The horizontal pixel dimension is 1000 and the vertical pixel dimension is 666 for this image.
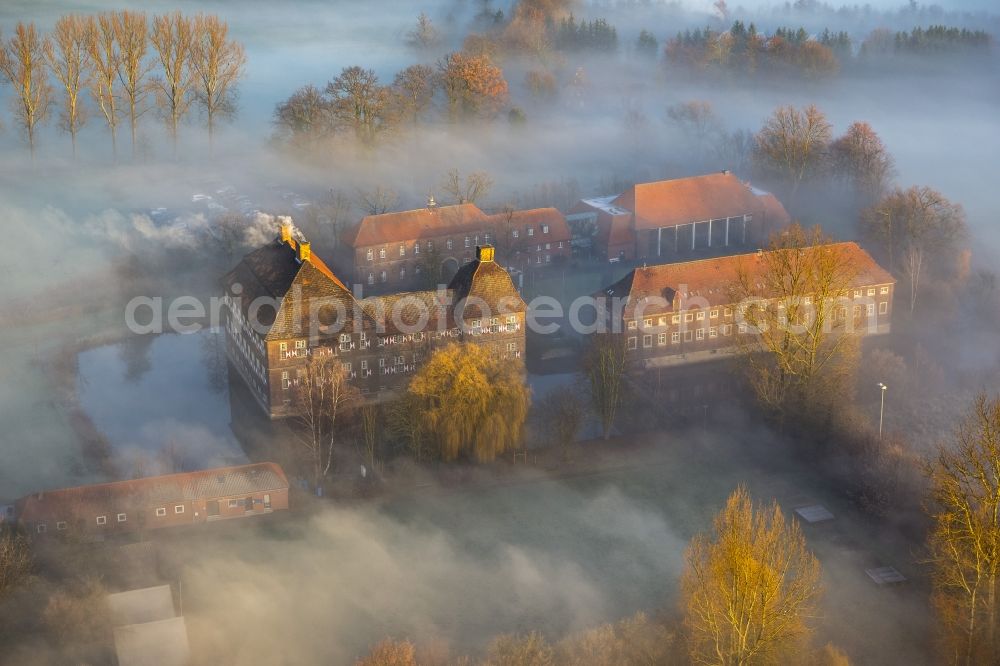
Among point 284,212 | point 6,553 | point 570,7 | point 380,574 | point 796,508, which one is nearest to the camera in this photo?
point 6,553

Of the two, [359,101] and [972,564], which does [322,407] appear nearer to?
[972,564]

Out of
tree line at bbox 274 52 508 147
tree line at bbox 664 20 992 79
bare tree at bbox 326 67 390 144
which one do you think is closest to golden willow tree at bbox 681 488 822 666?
bare tree at bbox 326 67 390 144

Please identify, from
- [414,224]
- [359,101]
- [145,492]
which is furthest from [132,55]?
[145,492]

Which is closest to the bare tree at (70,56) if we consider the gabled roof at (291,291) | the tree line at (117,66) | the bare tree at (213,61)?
the tree line at (117,66)

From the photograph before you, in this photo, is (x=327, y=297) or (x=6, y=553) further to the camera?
(x=327, y=297)

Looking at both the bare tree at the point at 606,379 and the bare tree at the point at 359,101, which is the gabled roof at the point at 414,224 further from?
the bare tree at the point at 359,101

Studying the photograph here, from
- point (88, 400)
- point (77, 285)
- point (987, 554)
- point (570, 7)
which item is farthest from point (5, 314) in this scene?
point (570, 7)

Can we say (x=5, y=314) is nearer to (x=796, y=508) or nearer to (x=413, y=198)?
(x=413, y=198)

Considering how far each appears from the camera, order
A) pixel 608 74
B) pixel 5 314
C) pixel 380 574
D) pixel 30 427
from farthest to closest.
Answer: pixel 608 74 < pixel 5 314 < pixel 30 427 < pixel 380 574
